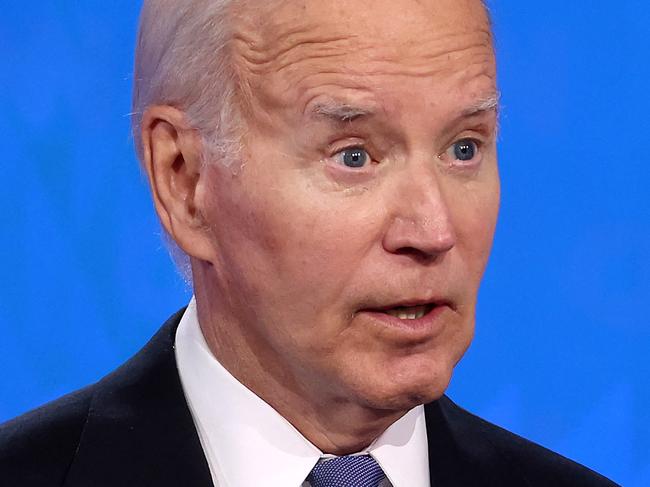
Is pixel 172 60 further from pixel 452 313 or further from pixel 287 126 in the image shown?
pixel 452 313

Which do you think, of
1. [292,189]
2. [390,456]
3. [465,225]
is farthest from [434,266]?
[390,456]

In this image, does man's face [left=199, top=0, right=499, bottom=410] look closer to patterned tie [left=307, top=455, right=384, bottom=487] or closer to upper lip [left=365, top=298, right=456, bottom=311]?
upper lip [left=365, top=298, right=456, bottom=311]

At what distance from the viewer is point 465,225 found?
2037 millimetres

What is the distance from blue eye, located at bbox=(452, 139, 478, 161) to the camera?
206 centimetres

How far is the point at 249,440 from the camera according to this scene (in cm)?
215

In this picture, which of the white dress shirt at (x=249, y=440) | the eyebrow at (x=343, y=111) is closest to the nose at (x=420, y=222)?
the eyebrow at (x=343, y=111)

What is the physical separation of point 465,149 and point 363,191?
0.59 ft

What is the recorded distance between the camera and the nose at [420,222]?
1.95m

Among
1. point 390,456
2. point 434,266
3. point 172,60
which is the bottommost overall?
point 390,456

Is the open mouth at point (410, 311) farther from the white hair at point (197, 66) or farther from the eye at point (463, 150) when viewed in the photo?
the white hair at point (197, 66)

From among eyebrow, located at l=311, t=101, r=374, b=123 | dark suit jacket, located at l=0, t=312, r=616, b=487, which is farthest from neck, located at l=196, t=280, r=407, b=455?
eyebrow, located at l=311, t=101, r=374, b=123

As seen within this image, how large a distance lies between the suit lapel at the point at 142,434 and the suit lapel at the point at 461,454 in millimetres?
397

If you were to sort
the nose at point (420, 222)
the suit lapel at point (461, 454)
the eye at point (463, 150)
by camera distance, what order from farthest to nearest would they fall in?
the suit lapel at point (461, 454) → the eye at point (463, 150) → the nose at point (420, 222)

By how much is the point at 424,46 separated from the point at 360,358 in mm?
441
